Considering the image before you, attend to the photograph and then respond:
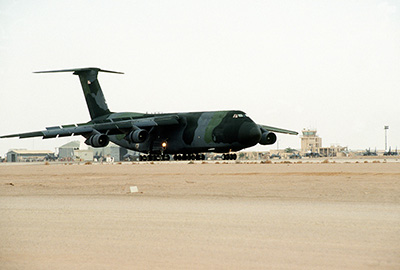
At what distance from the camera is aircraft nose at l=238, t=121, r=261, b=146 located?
45375 mm

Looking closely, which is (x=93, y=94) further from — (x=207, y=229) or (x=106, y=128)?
(x=207, y=229)

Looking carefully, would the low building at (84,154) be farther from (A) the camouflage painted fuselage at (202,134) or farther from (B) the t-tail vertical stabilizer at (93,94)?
(A) the camouflage painted fuselage at (202,134)

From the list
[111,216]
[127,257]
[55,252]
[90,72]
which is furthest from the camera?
[90,72]

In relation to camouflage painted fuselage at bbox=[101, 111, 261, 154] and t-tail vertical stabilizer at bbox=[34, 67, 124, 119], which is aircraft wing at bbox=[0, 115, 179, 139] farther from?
t-tail vertical stabilizer at bbox=[34, 67, 124, 119]

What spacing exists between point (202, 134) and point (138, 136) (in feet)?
17.7

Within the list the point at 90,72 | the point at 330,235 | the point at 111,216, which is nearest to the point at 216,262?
the point at 330,235

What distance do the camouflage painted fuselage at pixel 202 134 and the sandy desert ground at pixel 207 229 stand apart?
2692cm

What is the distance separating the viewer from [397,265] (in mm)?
6793

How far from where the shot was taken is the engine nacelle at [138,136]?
4947 centimetres

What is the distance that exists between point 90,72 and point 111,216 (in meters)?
47.8

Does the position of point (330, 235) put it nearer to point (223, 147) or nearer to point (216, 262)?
point (216, 262)

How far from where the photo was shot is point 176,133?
50812 mm

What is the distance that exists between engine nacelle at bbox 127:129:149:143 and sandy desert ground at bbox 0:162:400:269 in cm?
3035

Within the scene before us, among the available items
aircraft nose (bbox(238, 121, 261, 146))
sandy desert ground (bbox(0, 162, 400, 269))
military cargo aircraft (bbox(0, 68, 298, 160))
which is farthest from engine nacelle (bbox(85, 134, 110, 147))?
sandy desert ground (bbox(0, 162, 400, 269))
